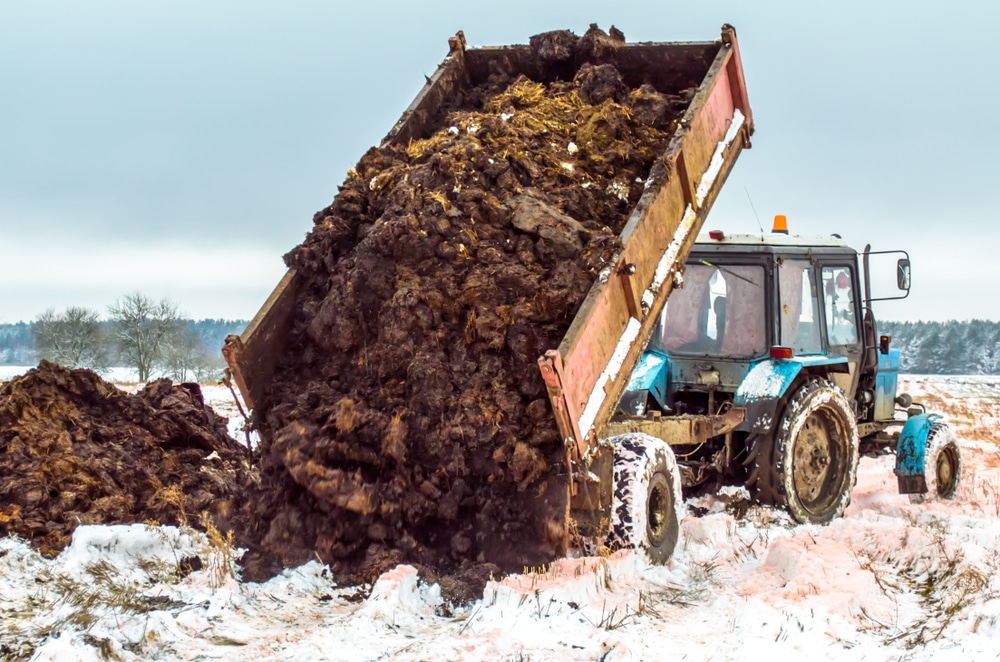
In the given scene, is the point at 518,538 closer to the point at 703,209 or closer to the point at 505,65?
the point at 703,209

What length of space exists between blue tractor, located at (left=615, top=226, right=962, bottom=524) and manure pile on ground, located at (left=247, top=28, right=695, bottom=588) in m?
1.82

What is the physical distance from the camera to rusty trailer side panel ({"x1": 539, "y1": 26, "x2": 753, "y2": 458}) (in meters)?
5.01

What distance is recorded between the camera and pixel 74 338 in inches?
2025

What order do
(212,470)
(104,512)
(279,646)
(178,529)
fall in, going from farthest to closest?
(212,470) < (104,512) < (178,529) < (279,646)

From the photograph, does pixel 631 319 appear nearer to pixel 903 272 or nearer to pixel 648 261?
pixel 648 261

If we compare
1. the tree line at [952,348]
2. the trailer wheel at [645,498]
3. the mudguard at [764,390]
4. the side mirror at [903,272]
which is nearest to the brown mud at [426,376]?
the trailer wheel at [645,498]

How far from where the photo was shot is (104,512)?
19.8ft

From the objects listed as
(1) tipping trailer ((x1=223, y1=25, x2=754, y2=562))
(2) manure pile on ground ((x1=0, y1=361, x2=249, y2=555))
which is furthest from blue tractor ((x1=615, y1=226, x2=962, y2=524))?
(2) manure pile on ground ((x1=0, y1=361, x2=249, y2=555))

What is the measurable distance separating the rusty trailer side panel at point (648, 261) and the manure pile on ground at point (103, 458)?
227 cm

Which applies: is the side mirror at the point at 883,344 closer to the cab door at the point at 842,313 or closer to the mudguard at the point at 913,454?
the cab door at the point at 842,313

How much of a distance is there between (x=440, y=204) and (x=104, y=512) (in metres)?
2.85

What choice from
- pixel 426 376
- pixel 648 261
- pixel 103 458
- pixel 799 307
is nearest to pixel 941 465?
pixel 799 307

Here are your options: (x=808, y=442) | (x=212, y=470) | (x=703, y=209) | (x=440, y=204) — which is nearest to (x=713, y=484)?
(x=808, y=442)

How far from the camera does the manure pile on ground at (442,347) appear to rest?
514 centimetres
